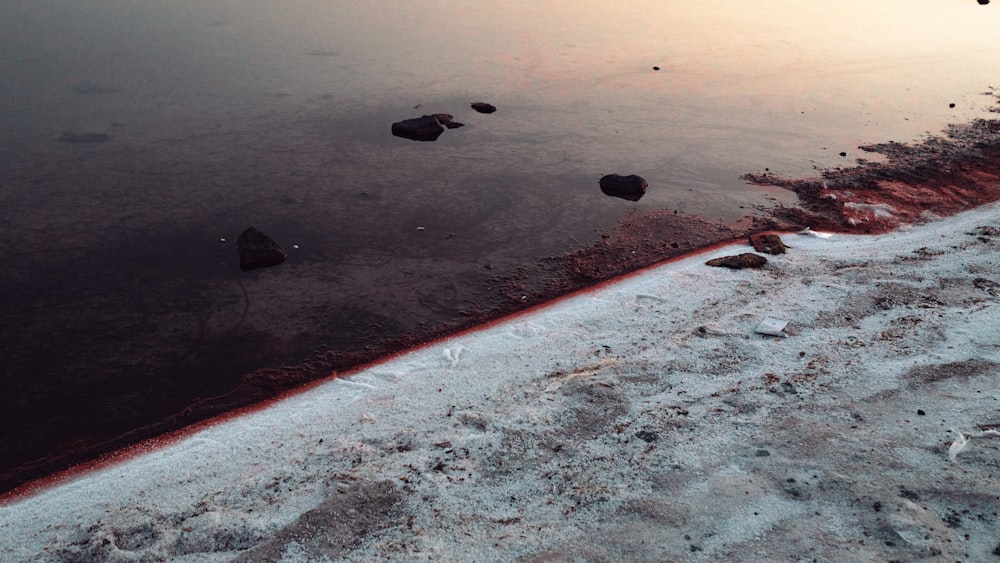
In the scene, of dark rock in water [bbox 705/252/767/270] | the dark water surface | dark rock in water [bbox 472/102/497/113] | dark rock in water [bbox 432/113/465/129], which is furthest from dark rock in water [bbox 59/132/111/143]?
dark rock in water [bbox 705/252/767/270]

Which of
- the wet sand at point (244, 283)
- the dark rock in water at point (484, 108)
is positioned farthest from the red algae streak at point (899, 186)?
the dark rock in water at point (484, 108)

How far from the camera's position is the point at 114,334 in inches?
222

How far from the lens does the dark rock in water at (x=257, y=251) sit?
6480 millimetres

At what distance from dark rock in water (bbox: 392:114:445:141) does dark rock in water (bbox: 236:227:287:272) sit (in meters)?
3.10

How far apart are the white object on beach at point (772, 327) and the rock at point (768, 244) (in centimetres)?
156

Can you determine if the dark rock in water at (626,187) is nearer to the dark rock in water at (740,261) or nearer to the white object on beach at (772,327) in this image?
the dark rock in water at (740,261)

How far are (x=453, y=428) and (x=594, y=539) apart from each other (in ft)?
3.77

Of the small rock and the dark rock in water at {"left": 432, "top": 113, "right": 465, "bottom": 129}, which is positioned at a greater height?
the small rock

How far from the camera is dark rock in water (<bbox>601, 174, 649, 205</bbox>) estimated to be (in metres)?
8.09

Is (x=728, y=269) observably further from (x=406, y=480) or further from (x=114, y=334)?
(x=114, y=334)

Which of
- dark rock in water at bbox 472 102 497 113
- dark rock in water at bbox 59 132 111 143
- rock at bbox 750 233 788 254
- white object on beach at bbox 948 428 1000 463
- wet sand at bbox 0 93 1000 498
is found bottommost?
dark rock in water at bbox 59 132 111 143

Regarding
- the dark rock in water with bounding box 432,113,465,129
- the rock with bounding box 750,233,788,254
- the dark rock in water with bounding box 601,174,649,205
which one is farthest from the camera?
the dark rock in water with bounding box 432,113,465,129

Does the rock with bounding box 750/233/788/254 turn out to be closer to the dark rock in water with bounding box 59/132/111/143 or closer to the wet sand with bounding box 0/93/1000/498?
the wet sand with bounding box 0/93/1000/498

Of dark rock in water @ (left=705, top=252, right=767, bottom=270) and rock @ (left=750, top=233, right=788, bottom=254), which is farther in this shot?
rock @ (left=750, top=233, right=788, bottom=254)
